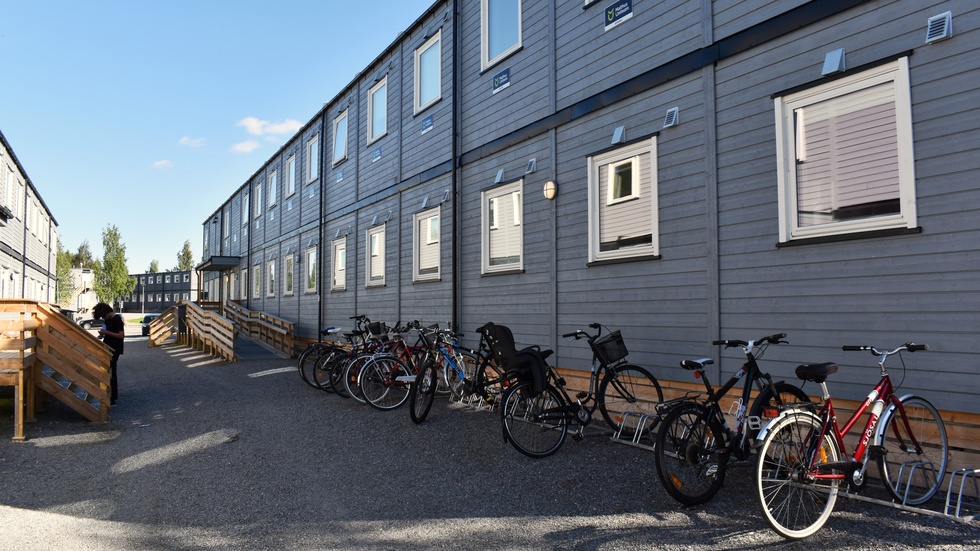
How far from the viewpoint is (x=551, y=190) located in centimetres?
845

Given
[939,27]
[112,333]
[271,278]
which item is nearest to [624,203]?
[939,27]

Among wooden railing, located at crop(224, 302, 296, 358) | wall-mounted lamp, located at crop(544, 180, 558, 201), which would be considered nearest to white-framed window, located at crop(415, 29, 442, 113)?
wall-mounted lamp, located at crop(544, 180, 558, 201)

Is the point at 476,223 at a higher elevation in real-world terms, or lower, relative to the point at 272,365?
higher

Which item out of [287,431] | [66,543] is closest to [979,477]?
[66,543]

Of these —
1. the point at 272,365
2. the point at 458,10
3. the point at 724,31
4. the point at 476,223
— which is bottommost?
the point at 272,365

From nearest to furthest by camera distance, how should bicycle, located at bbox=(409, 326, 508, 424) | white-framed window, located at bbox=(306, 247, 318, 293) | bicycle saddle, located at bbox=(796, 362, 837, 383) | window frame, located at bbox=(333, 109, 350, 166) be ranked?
bicycle saddle, located at bbox=(796, 362, 837, 383), bicycle, located at bbox=(409, 326, 508, 424), window frame, located at bbox=(333, 109, 350, 166), white-framed window, located at bbox=(306, 247, 318, 293)

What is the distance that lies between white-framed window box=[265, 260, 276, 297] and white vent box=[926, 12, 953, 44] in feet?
69.5

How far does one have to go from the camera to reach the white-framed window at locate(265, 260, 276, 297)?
2302cm

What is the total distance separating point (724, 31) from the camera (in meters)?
6.37

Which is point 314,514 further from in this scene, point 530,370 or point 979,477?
point 979,477

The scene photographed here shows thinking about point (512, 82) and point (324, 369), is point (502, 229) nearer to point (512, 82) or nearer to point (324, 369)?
point (512, 82)

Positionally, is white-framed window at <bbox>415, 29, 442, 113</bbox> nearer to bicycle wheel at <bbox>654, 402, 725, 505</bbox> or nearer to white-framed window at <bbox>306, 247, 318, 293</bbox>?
white-framed window at <bbox>306, 247, 318, 293</bbox>

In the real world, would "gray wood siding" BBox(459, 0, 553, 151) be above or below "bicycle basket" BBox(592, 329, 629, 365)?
above

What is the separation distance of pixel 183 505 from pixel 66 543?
827mm
